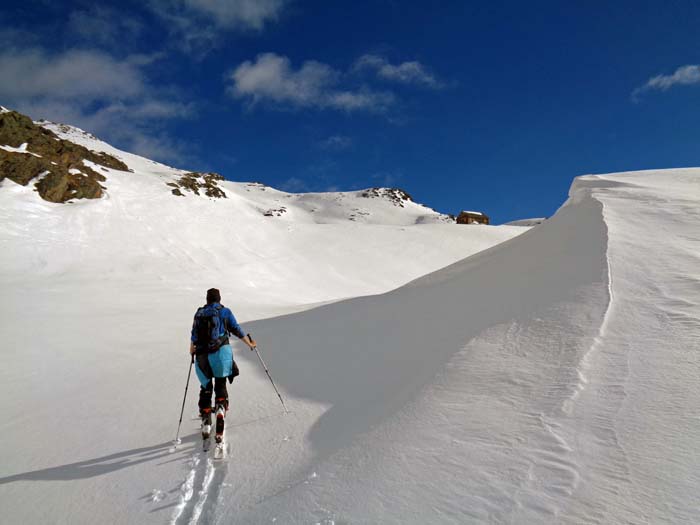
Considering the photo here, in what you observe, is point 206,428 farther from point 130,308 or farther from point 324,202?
point 324,202

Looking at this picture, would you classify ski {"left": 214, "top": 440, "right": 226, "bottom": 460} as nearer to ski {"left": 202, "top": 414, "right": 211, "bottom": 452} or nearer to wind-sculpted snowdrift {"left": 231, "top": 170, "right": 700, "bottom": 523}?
ski {"left": 202, "top": 414, "right": 211, "bottom": 452}

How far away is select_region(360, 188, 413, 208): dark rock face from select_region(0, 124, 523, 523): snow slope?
215 feet

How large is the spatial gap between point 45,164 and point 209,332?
82.5ft

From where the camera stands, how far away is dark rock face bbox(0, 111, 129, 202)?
2183 centimetres

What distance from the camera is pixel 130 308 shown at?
13422 millimetres

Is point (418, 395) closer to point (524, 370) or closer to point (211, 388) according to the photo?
point (524, 370)

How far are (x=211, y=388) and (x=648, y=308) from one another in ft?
17.4

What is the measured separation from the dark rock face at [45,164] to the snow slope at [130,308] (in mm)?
922

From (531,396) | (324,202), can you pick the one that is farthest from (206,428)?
(324,202)

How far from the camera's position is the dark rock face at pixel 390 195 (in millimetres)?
105037

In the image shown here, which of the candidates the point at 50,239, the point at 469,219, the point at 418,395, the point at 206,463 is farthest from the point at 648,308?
the point at 469,219

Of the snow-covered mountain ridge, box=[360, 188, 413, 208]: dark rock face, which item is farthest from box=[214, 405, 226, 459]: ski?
box=[360, 188, 413, 208]: dark rock face

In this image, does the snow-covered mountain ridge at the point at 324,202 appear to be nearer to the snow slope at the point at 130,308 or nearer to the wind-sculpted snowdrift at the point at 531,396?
the snow slope at the point at 130,308

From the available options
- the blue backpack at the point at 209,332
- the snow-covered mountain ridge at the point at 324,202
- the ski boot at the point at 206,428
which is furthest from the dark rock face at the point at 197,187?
the ski boot at the point at 206,428
